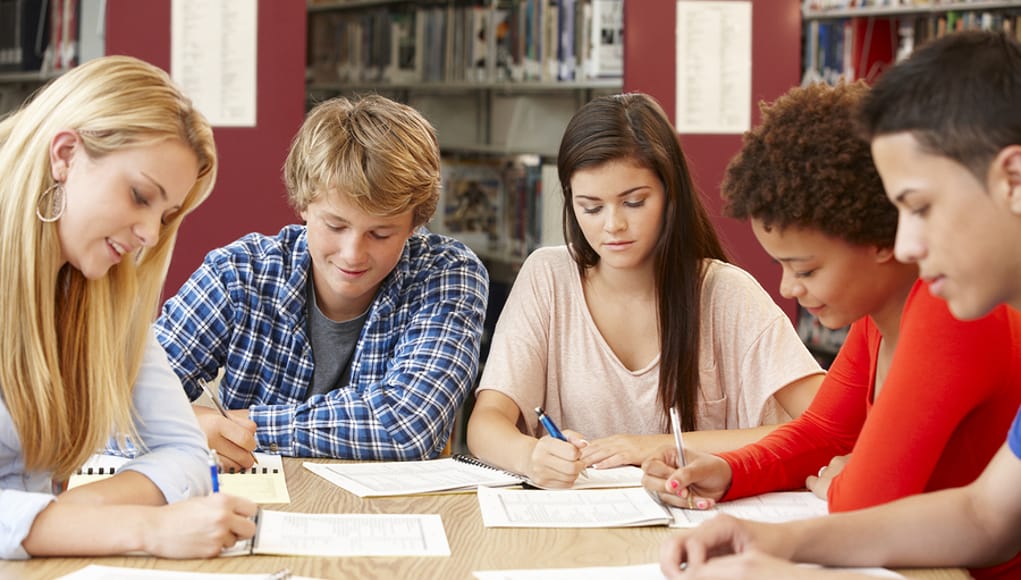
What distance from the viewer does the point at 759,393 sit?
2057mm

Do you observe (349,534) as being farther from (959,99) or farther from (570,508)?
(959,99)

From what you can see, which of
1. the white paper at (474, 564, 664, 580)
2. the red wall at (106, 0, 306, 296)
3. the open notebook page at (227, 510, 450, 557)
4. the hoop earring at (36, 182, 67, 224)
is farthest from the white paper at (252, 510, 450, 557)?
the red wall at (106, 0, 306, 296)

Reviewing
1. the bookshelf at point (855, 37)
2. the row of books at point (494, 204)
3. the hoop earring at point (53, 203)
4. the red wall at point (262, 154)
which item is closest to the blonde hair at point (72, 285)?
the hoop earring at point (53, 203)

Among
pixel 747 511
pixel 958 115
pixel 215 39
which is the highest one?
pixel 215 39

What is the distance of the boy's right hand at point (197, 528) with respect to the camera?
130cm

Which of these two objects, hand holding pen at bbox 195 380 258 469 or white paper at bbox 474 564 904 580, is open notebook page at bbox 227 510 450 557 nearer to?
white paper at bbox 474 564 904 580

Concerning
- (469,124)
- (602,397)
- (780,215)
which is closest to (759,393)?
(602,397)

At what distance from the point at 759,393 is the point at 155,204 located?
1095 mm

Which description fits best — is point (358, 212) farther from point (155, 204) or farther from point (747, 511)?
point (747, 511)

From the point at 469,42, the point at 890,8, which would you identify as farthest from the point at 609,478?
the point at 469,42

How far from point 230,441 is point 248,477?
0.32 ft

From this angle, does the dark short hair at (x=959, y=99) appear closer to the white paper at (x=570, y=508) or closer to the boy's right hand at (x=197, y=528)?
the white paper at (x=570, y=508)

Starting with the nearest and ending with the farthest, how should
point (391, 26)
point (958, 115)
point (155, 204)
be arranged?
point (958, 115) → point (155, 204) → point (391, 26)

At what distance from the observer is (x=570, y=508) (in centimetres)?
154
